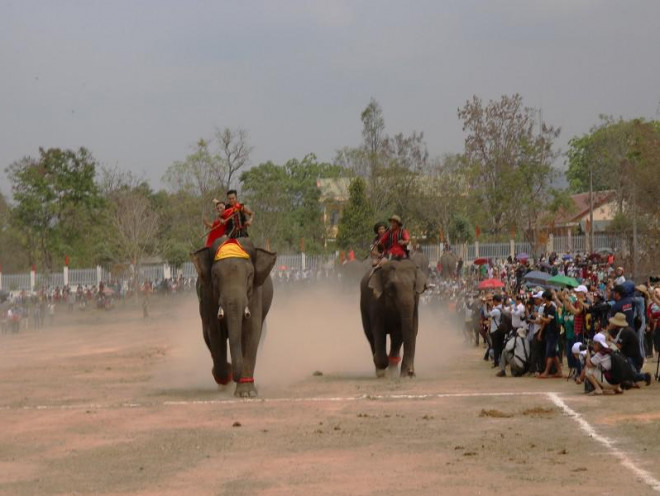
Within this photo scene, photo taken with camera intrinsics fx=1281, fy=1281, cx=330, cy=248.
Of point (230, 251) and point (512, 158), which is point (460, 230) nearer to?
point (512, 158)

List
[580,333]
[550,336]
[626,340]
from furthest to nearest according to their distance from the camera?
[550,336] → [580,333] → [626,340]

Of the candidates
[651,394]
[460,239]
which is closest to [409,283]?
[651,394]

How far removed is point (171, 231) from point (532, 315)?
203 feet

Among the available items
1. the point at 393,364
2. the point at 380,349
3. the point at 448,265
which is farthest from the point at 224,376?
the point at 448,265

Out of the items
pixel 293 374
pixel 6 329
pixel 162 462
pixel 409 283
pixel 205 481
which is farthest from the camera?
pixel 6 329

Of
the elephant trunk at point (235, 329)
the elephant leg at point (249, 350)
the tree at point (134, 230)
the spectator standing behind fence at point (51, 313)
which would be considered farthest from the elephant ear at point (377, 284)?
the tree at point (134, 230)

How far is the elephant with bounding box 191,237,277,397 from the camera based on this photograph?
20578 mm

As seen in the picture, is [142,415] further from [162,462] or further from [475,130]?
[475,130]

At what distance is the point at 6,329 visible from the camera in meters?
60.0

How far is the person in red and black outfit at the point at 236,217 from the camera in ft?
71.6

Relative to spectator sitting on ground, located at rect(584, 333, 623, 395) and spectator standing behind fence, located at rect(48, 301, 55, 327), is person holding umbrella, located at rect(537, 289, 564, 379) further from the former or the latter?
spectator standing behind fence, located at rect(48, 301, 55, 327)

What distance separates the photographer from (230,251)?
21.2m

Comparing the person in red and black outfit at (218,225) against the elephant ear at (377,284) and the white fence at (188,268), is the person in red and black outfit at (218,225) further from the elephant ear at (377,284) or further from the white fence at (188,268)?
the white fence at (188,268)

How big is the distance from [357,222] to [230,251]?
5047 centimetres
